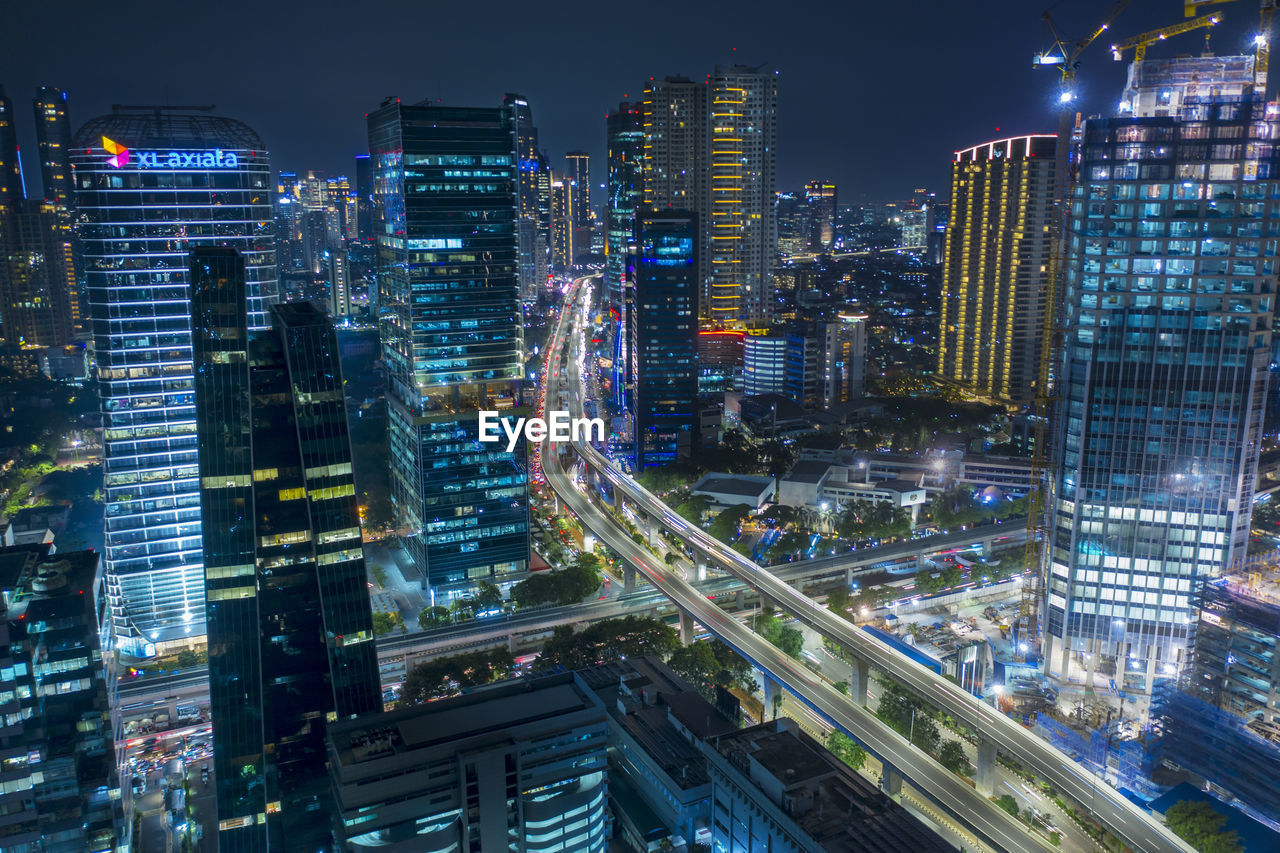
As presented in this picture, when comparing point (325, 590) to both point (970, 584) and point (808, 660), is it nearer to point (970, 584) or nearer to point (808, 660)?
point (808, 660)

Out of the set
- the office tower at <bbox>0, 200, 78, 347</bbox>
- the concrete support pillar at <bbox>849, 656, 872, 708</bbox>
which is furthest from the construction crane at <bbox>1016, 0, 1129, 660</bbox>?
the office tower at <bbox>0, 200, 78, 347</bbox>

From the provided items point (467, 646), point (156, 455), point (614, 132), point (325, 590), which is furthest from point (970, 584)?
point (614, 132)

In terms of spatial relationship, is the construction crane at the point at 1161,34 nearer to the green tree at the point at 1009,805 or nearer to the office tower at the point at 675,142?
the green tree at the point at 1009,805

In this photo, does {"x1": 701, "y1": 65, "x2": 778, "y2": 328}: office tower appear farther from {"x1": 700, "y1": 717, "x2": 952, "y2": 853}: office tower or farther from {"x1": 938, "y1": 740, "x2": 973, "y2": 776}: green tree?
{"x1": 700, "y1": 717, "x2": 952, "y2": 853}: office tower

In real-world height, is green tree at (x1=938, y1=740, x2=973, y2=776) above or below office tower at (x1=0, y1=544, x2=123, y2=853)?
below

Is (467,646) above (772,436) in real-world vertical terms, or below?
below

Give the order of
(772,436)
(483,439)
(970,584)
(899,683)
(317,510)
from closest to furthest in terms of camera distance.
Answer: (317,510) → (899,683) → (483,439) → (970,584) → (772,436)
